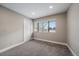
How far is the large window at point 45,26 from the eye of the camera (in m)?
5.52

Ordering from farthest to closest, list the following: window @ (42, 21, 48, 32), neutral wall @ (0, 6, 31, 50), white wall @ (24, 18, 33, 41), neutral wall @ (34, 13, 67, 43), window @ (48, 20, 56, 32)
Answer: window @ (42, 21, 48, 32) < white wall @ (24, 18, 33, 41) < window @ (48, 20, 56, 32) < neutral wall @ (34, 13, 67, 43) < neutral wall @ (0, 6, 31, 50)

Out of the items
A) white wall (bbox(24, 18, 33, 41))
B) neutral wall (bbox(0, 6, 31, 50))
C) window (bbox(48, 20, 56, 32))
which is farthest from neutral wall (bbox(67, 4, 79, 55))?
white wall (bbox(24, 18, 33, 41))

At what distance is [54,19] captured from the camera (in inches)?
212

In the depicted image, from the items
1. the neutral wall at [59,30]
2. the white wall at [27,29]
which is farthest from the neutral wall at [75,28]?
the white wall at [27,29]

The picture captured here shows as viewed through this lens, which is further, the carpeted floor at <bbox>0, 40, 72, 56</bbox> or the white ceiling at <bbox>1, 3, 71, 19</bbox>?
the white ceiling at <bbox>1, 3, 71, 19</bbox>

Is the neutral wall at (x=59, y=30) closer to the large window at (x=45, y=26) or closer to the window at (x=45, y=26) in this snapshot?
the large window at (x=45, y=26)

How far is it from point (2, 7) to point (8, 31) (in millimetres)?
1370

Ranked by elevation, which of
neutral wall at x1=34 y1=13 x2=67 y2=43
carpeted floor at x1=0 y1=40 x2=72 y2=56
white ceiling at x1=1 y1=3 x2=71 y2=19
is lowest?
carpeted floor at x1=0 y1=40 x2=72 y2=56

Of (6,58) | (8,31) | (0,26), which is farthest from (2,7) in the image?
(6,58)

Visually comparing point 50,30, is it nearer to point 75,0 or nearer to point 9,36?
point 9,36

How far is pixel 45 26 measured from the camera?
6.19 metres

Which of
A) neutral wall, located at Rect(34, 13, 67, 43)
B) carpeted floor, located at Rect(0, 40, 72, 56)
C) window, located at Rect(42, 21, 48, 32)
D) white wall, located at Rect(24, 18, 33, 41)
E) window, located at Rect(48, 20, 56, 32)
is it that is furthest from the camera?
window, located at Rect(42, 21, 48, 32)

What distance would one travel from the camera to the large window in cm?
552

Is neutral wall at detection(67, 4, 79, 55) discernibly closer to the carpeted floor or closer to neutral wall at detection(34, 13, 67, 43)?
the carpeted floor
